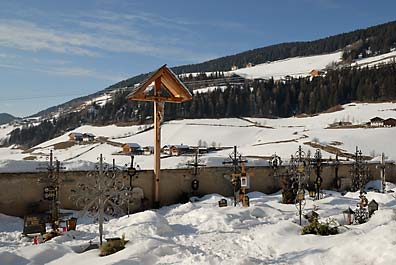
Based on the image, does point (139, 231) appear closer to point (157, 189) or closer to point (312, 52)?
point (157, 189)

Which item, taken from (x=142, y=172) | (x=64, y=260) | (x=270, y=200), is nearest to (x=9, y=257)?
(x=64, y=260)

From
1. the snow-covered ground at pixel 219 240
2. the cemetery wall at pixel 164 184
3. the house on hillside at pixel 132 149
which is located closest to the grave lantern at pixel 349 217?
the snow-covered ground at pixel 219 240

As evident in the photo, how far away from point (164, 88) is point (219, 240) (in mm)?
10385

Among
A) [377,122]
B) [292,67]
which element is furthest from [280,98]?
[292,67]

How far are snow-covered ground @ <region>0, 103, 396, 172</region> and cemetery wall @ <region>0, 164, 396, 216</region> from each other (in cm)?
128

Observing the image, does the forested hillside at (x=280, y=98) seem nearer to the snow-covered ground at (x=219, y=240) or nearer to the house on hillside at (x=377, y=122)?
the house on hillside at (x=377, y=122)

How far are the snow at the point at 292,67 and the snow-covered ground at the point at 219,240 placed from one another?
137 m

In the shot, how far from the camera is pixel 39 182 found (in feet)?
57.8

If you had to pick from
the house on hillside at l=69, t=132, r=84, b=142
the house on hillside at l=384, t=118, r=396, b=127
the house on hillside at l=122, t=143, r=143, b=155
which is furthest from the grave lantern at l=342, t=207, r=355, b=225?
the house on hillside at l=69, t=132, r=84, b=142

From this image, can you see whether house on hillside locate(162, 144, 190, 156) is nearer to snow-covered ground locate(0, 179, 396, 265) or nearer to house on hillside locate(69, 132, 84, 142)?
house on hillside locate(69, 132, 84, 142)

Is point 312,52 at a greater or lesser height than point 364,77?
greater

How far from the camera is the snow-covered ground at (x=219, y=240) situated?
9.41 meters

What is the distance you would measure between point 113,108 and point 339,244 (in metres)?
112

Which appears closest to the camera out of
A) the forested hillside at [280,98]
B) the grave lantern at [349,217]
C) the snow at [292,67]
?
the grave lantern at [349,217]
